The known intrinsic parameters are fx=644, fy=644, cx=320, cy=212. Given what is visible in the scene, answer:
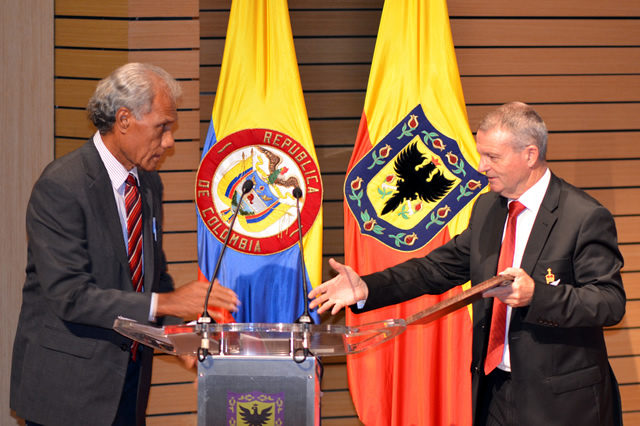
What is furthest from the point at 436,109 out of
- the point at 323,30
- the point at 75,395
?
the point at 75,395

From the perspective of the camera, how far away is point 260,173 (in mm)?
3752

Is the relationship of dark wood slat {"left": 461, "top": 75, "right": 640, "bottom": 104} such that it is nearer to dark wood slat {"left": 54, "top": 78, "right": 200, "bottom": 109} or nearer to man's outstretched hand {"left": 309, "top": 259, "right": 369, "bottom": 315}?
dark wood slat {"left": 54, "top": 78, "right": 200, "bottom": 109}

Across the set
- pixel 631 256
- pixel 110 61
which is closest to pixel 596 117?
pixel 631 256

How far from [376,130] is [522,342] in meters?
1.82

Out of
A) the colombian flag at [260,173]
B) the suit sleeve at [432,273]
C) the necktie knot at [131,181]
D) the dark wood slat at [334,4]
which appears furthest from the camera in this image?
the dark wood slat at [334,4]

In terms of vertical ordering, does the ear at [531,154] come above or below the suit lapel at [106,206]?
above

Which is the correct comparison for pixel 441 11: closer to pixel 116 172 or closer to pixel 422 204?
pixel 422 204

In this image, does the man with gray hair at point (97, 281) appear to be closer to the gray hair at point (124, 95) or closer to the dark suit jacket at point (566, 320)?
the gray hair at point (124, 95)

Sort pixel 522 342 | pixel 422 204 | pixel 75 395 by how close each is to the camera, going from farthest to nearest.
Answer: pixel 422 204, pixel 522 342, pixel 75 395

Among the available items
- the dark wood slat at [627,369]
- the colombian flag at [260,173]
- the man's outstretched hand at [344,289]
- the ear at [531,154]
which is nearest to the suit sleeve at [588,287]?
the ear at [531,154]

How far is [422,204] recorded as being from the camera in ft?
12.5

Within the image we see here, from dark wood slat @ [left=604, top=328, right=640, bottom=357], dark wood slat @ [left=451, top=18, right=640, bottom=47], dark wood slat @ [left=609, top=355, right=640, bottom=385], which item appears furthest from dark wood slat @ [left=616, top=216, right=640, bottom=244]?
dark wood slat @ [left=451, top=18, right=640, bottom=47]

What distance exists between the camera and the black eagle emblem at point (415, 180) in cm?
379

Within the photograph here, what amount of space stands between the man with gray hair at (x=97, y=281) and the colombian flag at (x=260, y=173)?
123cm
